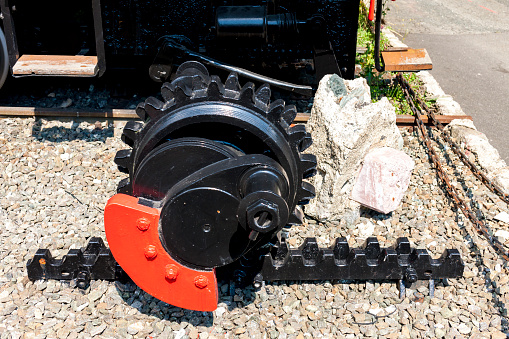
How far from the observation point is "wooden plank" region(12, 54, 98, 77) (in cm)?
403

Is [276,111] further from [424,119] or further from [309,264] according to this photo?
[424,119]

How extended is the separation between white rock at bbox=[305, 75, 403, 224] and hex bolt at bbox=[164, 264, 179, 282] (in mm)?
1622

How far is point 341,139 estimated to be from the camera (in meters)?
3.78

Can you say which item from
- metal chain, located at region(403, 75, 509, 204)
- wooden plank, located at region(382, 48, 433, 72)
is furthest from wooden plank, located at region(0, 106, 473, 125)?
metal chain, located at region(403, 75, 509, 204)

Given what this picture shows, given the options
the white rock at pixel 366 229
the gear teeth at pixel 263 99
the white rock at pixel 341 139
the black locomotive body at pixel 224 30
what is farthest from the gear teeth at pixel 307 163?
the black locomotive body at pixel 224 30

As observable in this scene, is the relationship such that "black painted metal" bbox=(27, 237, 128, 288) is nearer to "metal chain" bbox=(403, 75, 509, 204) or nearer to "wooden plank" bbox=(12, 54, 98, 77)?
"wooden plank" bbox=(12, 54, 98, 77)

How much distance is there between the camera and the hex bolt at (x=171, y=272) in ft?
8.68

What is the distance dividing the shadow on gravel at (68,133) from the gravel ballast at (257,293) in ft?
1.58

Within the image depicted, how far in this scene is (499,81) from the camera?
6953 mm

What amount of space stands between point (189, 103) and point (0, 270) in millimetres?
1870

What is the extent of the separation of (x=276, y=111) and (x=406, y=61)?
3255 mm

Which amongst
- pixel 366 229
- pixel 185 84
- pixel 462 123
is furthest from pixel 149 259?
pixel 462 123

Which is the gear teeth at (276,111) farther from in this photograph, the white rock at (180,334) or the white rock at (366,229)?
the white rock at (366,229)

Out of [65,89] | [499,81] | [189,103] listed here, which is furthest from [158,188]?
[499,81]
